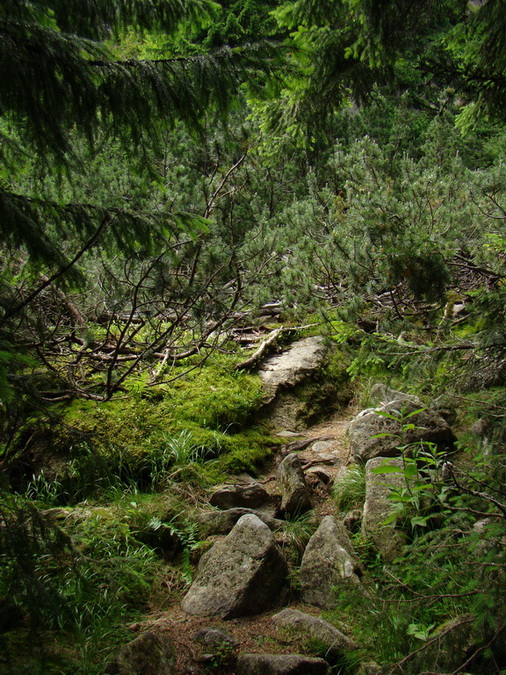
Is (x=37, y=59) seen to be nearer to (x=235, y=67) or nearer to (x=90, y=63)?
(x=90, y=63)

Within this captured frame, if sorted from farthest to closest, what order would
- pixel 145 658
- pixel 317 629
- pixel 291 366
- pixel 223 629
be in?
pixel 291 366
pixel 223 629
pixel 317 629
pixel 145 658

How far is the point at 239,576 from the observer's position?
322 centimetres

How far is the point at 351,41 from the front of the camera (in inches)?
137

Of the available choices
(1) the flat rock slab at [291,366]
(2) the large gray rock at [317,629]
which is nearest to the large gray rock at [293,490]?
(2) the large gray rock at [317,629]

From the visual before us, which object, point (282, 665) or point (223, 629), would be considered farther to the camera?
point (223, 629)

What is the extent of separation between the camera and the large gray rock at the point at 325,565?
319 centimetres

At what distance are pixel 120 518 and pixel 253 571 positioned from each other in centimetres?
122

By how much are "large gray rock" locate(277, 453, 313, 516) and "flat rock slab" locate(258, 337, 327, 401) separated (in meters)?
1.57

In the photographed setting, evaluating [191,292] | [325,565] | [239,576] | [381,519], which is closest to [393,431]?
[381,519]

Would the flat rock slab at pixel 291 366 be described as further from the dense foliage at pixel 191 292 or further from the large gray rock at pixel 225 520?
the large gray rock at pixel 225 520

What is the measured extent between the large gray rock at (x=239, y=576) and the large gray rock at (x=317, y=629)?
0.22m

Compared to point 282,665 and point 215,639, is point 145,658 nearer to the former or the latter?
point 215,639

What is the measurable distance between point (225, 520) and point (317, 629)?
128 cm

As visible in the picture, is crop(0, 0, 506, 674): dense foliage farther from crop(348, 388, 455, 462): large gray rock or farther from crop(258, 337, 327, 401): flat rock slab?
crop(348, 388, 455, 462): large gray rock
